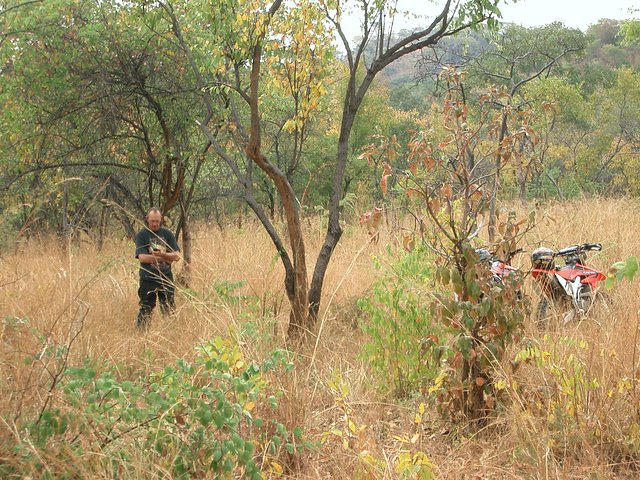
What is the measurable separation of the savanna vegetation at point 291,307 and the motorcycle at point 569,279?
0.26 m

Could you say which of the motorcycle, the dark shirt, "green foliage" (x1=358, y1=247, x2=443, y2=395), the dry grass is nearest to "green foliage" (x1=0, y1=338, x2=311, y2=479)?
the dry grass

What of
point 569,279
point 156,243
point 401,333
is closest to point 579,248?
point 569,279

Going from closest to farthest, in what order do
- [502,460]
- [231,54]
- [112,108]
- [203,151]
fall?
[502,460]
[231,54]
[112,108]
[203,151]

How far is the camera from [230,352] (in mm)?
3432

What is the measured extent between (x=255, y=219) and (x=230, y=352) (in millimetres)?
10719

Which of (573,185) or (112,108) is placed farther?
(573,185)

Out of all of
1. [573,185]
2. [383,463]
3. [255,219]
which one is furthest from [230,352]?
[573,185]

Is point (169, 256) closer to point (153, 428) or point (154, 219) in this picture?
point (154, 219)

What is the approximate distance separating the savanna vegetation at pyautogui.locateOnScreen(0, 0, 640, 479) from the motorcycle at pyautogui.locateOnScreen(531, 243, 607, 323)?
259 mm

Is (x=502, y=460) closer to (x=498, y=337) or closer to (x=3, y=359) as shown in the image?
(x=498, y=337)

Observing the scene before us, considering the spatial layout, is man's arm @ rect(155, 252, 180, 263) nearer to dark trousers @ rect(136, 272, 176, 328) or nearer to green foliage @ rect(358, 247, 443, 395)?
dark trousers @ rect(136, 272, 176, 328)

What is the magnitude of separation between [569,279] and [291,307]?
2.31 metres

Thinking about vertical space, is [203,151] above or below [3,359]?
above

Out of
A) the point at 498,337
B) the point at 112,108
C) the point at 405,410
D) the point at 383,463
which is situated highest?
the point at 112,108
